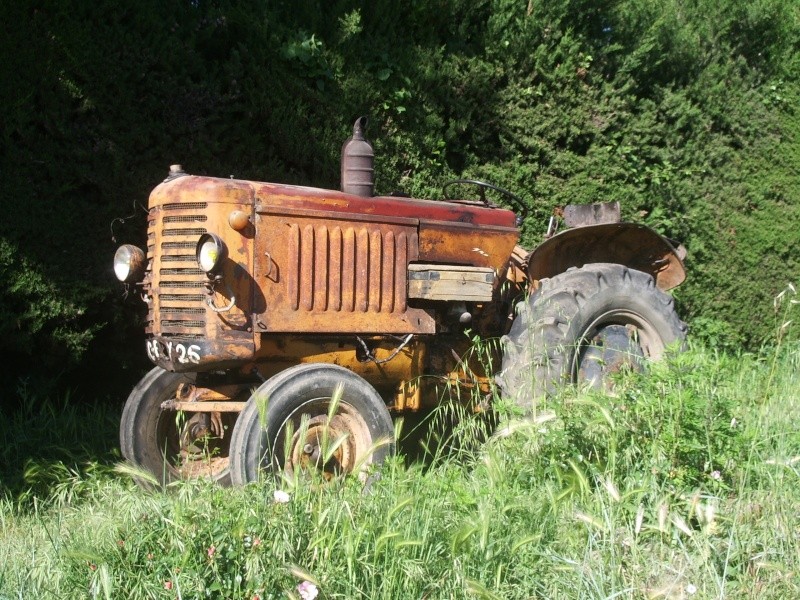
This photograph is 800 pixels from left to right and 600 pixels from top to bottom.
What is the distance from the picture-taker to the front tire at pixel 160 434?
4734mm

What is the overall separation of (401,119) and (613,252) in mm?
1904

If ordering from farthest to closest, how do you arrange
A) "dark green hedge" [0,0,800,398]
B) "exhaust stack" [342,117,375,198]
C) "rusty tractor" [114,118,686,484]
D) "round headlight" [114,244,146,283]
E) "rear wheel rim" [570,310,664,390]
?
1. "dark green hedge" [0,0,800,398]
2. "rear wheel rim" [570,310,664,390]
3. "exhaust stack" [342,117,375,198]
4. "round headlight" [114,244,146,283]
5. "rusty tractor" [114,118,686,484]

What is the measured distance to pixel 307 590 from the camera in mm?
2729

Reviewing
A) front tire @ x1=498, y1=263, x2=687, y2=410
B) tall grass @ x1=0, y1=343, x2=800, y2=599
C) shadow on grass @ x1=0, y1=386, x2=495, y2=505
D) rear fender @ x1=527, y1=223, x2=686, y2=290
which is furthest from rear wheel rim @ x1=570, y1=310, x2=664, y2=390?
tall grass @ x1=0, y1=343, x2=800, y2=599

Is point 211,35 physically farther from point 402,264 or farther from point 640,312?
point 640,312

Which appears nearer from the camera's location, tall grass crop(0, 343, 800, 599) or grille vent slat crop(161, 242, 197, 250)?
tall grass crop(0, 343, 800, 599)

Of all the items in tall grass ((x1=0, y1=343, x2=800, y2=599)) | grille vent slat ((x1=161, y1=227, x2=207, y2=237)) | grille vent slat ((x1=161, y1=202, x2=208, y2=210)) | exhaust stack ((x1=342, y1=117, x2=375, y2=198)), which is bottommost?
tall grass ((x1=0, y1=343, x2=800, y2=599))

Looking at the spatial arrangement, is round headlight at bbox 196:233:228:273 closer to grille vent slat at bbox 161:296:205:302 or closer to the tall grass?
grille vent slat at bbox 161:296:205:302

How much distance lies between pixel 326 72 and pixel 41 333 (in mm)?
2524

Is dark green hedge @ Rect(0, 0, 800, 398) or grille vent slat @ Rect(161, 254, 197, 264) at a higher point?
dark green hedge @ Rect(0, 0, 800, 398)

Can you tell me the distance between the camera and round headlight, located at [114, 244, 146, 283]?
15.4 ft

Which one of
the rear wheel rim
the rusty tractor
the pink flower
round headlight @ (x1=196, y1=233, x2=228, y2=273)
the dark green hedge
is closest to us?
the pink flower

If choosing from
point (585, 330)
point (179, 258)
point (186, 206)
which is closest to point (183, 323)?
point (179, 258)

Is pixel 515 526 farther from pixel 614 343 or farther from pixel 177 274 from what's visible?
pixel 614 343
